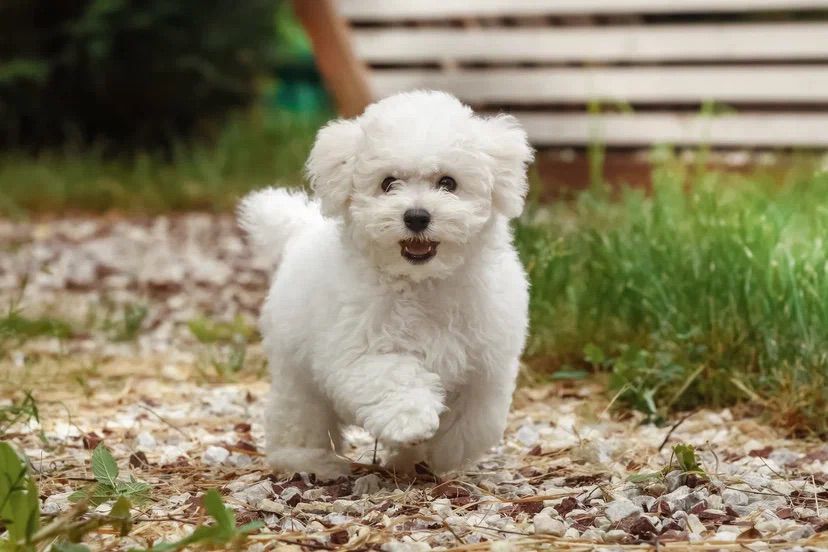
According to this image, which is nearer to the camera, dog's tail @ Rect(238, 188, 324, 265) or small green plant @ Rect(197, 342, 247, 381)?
dog's tail @ Rect(238, 188, 324, 265)

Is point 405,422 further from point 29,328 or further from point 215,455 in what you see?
point 29,328

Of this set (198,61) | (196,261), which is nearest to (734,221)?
(196,261)

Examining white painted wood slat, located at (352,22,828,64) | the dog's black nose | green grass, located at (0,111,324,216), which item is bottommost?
the dog's black nose

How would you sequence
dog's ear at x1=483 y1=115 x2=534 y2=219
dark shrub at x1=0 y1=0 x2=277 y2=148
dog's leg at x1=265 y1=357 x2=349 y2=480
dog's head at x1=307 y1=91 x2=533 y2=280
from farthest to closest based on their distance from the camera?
dark shrub at x1=0 y1=0 x2=277 y2=148, dog's leg at x1=265 y1=357 x2=349 y2=480, dog's ear at x1=483 y1=115 x2=534 y2=219, dog's head at x1=307 y1=91 x2=533 y2=280

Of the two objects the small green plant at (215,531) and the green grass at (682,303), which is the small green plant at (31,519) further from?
the green grass at (682,303)

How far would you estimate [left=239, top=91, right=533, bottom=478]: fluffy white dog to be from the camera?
9.39 feet

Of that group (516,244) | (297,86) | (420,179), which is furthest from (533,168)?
(297,86)

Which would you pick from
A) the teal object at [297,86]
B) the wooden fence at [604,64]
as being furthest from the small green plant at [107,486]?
the teal object at [297,86]

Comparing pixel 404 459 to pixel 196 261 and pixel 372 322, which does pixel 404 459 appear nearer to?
pixel 372 322

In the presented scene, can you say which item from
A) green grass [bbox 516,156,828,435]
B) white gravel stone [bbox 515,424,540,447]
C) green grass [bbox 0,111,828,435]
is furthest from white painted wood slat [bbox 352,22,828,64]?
white gravel stone [bbox 515,424,540,447]

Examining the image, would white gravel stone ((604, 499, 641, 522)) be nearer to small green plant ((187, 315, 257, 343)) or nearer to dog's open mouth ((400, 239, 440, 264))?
dog's open mouth ((400, 239, 440, 264))

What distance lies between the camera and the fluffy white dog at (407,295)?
2.86 metres

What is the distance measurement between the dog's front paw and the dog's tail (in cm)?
89

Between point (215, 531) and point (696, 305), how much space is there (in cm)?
214
